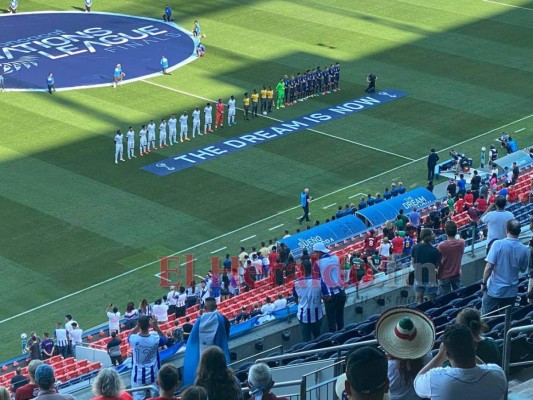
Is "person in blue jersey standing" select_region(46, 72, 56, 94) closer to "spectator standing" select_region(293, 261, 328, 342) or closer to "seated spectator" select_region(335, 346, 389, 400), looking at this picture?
"spectator standing" select_region(293, 261, 328, 342)

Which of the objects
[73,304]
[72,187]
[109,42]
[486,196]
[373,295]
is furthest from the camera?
[109,42]

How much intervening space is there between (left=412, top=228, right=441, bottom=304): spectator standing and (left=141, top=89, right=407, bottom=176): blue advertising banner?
841 inches

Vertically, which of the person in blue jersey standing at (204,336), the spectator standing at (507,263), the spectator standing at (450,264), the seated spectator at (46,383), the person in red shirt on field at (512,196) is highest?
the seated spectator at (46,383)

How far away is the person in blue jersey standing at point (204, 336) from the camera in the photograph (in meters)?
13.6

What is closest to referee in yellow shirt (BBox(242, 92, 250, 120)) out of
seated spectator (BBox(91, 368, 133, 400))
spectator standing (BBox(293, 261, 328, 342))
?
spectator standing (BBox(293, 261, 328, 342))

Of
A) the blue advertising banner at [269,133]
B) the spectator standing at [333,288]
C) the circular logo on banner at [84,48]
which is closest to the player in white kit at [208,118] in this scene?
the blue advertising banner at [269,133]

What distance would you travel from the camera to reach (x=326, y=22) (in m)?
53.2

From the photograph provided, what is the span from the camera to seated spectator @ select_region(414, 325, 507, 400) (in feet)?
29.7

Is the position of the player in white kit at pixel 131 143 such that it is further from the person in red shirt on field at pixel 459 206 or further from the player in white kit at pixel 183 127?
the person in red shirt on field at pixel 459 206

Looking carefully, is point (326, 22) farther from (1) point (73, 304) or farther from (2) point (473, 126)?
(1) point (73, 304)

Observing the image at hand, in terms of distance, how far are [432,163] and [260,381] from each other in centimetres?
2713

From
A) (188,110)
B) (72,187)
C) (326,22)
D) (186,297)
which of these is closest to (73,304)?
(186,297)

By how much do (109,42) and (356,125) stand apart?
12.7m

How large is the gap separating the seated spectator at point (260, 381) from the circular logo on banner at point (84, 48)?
118ft
